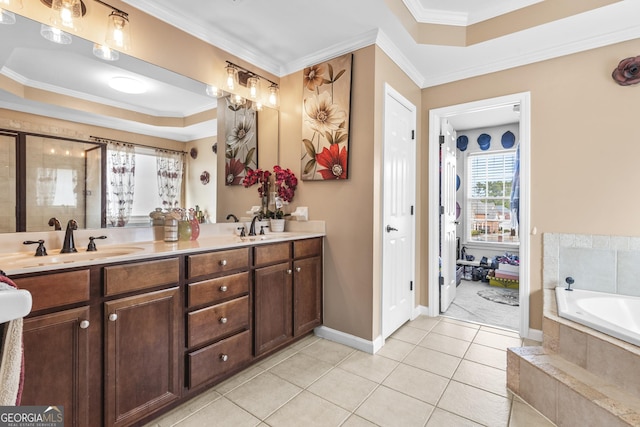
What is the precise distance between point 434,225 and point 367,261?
1104mm

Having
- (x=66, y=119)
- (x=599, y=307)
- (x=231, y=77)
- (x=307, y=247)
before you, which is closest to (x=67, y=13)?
(x=66, y=119)

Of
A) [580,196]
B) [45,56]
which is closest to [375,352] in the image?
[580,196]

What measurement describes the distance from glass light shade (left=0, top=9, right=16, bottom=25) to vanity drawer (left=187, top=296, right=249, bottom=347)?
1.77m

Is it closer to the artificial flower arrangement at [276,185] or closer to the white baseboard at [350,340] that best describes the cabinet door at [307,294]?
the white baseboard at [350,340]

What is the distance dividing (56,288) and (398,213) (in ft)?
7.77

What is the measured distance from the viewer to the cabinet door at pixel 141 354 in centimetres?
140

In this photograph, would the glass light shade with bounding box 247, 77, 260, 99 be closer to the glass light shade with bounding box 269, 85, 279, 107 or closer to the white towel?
the glass light shade with bounding box 269, 85, 279, 107

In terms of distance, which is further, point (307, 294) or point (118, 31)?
point (307, 294)

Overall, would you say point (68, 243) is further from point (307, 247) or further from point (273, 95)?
point (273, 95)

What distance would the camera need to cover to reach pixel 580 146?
8.01 ft

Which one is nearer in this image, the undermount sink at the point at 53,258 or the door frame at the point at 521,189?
the undermount sink at the point at 53,258

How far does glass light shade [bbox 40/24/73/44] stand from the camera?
164cm

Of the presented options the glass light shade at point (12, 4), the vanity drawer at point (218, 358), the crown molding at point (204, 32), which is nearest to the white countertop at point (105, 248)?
the vanity drawer at point (218, 358)

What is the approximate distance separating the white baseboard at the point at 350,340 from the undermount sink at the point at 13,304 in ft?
7.28
